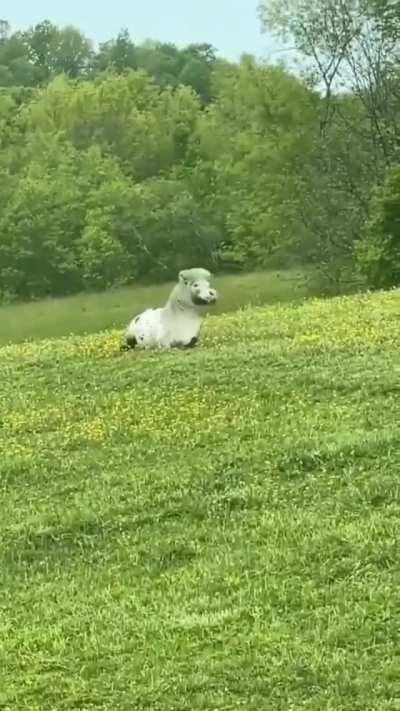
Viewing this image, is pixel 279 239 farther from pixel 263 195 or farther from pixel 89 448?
pixel 89 448

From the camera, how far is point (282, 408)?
433 inches

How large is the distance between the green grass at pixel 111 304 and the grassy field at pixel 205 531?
2281cm

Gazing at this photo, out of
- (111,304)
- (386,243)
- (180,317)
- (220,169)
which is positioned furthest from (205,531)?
(220,169)

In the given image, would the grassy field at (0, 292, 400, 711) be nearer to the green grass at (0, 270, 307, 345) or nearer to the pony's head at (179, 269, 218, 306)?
the pony's head at (179, 269, 218, 306)

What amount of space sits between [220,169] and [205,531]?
1958 inches

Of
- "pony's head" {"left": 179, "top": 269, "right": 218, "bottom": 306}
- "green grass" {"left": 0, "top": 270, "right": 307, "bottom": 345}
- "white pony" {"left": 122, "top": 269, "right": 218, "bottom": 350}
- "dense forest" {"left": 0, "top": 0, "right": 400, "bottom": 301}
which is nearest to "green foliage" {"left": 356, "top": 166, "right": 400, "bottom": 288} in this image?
"dense forest" {"left": 0, "top": 0, "right": 400, "bottom": 301}

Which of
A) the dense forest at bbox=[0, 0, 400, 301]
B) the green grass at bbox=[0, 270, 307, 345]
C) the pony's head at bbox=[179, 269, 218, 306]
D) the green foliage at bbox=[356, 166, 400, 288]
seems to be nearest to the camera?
the pony's head at bbox=[179, 269, 218, 306]

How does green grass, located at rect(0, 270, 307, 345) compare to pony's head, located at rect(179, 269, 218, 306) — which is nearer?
pony's head, located at rect(179, 269, 218, 306)

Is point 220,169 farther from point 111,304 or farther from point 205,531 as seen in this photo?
point 205,531

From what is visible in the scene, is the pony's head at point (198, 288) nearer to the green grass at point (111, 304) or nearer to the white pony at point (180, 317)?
the white pony at point (180, 317)

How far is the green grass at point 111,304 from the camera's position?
125 ft

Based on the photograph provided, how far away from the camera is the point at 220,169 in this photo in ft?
186

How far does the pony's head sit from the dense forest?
1334 cm

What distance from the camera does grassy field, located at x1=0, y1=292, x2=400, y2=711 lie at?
17.5 ft
